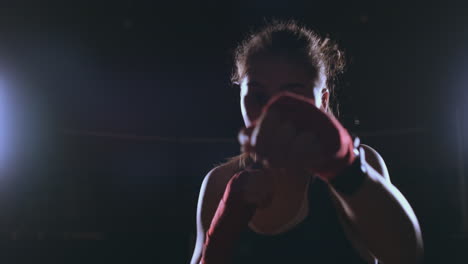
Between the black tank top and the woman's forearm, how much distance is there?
0.73 ft

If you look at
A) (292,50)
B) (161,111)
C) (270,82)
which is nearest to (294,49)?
(292,50)

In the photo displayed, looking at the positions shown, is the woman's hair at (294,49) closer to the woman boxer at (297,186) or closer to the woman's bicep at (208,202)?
the woman boxer at (297,186)

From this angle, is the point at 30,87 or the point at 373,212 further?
the point at 30,87

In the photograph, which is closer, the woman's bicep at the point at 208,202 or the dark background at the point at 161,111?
the woman's bicep at the point at 208,202

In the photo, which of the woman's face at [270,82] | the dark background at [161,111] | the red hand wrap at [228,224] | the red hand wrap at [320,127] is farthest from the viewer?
the dark background at [161,111]

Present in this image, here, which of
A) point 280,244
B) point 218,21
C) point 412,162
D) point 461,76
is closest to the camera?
point 280,244

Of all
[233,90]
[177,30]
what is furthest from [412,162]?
[177,30]

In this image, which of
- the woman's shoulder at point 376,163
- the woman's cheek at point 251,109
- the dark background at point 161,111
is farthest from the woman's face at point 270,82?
the dark background at point 161,111

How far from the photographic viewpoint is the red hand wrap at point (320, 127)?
1.79ft

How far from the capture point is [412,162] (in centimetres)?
358

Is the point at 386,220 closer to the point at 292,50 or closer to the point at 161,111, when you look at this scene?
the point at 292,50

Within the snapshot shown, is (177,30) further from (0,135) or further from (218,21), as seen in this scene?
(0,135)

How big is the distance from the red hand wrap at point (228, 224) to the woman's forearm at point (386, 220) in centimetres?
16

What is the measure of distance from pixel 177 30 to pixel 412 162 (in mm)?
2224
